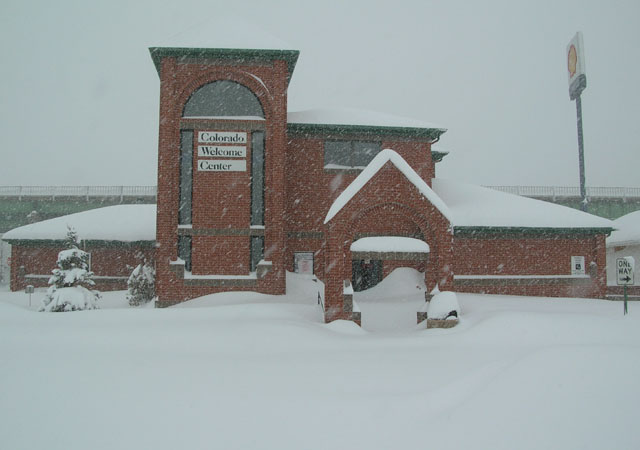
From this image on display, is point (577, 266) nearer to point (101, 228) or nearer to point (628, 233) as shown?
point (628, 233)

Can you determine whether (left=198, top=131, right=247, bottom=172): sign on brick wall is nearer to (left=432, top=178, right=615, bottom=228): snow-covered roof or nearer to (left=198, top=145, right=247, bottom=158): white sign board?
(left=198, top=145, right=247, bottom=158): white sign board

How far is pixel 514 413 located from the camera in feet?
22.7

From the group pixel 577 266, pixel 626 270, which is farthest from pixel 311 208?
pixel 626 270

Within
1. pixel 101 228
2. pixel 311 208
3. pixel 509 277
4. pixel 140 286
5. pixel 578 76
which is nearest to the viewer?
pixel 140 286

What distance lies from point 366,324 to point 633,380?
865 cm

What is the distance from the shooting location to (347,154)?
2102 centimetres

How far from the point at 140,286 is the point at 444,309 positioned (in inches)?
479

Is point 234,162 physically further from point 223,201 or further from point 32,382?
point 32,382

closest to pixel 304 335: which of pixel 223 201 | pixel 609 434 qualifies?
pixel 609 434

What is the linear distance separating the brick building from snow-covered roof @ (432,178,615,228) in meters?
0.08

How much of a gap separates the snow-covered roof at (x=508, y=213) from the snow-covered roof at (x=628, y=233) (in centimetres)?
1272

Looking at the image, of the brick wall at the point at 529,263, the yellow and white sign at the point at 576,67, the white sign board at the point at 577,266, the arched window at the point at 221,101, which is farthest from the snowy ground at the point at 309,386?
the yellow and white sign at the point at 576,67

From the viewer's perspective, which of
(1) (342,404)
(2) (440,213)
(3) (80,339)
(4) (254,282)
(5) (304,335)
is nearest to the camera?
(1) (342,404)

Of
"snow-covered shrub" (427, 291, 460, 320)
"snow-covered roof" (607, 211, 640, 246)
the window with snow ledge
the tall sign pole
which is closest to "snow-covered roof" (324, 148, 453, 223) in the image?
"snow-covered shrub" (427, 291, 460, 320)
